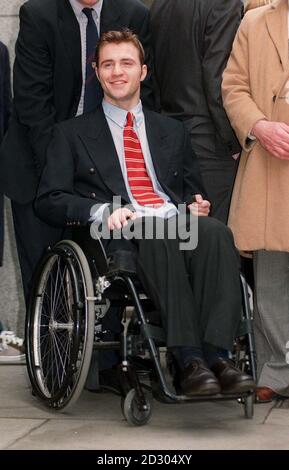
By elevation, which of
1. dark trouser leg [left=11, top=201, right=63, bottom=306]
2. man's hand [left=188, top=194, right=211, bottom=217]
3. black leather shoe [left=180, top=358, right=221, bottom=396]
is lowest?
black leather shoe [left=180, top=358, right=221, bottom=396]

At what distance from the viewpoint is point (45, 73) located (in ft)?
17.3

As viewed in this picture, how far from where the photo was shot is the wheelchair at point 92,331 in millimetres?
4566

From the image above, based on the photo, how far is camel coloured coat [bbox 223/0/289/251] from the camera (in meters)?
5.02

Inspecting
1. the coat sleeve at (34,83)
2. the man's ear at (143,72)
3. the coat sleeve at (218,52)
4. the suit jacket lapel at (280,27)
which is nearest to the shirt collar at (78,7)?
the coat sleeve at (34,83)

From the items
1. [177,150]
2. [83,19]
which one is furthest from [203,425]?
[83,19]

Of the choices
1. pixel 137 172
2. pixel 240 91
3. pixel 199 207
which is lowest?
pixel 199 207

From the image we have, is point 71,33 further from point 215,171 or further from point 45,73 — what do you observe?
point 215,171

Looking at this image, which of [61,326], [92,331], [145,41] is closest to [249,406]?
[92,331]

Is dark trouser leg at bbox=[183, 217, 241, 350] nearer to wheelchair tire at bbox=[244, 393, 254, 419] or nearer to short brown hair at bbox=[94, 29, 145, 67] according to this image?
wheelchair tire at bbox=[244, 393, 254, 419]

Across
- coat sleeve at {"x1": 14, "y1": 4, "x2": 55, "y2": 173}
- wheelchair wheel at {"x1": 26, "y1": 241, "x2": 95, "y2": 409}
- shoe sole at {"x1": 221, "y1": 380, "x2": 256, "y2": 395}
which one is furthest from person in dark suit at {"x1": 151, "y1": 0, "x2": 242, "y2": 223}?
shoe sole at {"x1": 221, "y1": 380, "x2": 256, "y2": 395}

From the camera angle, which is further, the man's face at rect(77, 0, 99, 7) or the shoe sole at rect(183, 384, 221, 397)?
the man's face at rect(77, 0, 99, 7)

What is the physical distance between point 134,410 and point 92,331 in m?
0.38

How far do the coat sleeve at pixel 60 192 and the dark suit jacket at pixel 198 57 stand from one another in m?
0.67
